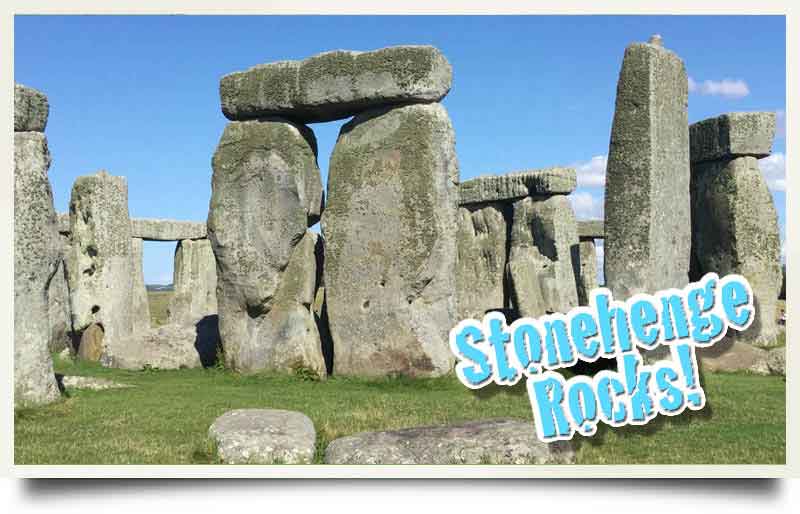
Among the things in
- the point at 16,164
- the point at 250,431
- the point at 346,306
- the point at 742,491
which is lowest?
the point at 742,491

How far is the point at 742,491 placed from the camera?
638 centimetres

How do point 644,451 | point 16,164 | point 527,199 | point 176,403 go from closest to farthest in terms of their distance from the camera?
1. point 644,451
2. point 16,164
3. point 176,403
4. point 527,199

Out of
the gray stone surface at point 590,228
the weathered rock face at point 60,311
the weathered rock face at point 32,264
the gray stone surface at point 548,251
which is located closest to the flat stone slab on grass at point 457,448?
the weathered rock face at point 32,264

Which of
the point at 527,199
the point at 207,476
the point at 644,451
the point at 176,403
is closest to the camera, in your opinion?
the point at 207,476

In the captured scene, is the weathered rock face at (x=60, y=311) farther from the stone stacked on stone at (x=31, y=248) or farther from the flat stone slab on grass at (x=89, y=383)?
the stone stacked on stone at (x=31, y=248)

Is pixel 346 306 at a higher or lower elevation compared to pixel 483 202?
lower

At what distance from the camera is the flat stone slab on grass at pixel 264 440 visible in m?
6.31

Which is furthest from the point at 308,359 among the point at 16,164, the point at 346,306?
the point at 16,164

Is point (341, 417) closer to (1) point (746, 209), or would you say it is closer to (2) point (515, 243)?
(1) point (746, 209)

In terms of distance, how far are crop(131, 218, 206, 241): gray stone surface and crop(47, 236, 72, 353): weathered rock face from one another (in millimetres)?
4774

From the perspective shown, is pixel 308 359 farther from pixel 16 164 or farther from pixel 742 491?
pixel 742 491

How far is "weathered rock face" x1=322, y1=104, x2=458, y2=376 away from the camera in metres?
10.2

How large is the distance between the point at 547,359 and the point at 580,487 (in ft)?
3.09

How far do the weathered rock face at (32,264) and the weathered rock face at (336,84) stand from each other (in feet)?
10.4
